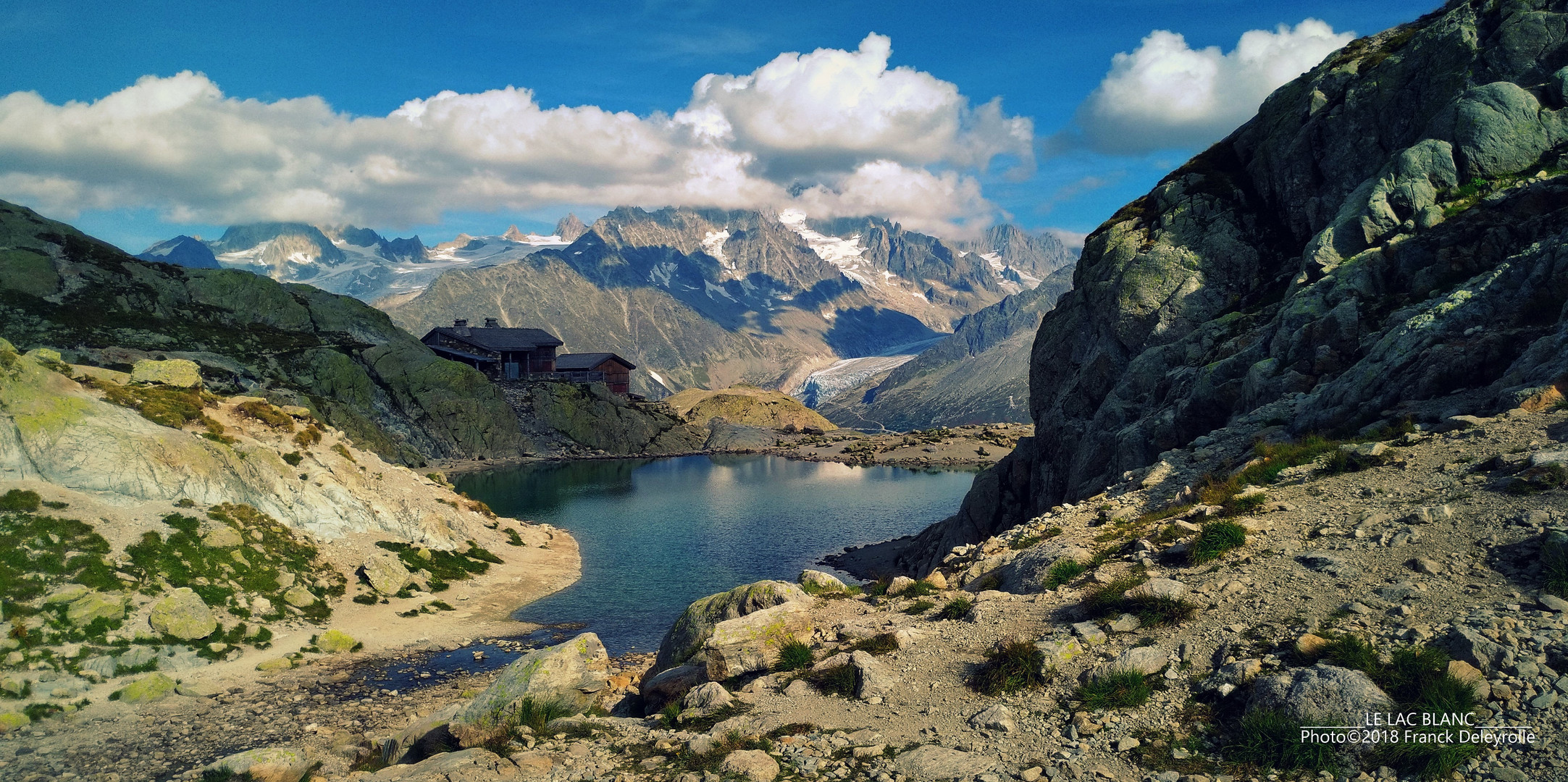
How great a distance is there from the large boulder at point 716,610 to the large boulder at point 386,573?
31.1 m

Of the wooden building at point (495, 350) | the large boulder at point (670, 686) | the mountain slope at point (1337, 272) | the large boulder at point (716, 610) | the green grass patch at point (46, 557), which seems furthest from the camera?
the wooden building at point (495, 350)

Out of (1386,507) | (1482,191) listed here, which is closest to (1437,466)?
(1386,507)

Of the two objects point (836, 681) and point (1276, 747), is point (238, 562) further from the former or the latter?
point (1276, 747)

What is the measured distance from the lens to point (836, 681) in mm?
17172

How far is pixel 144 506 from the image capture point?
133 ft

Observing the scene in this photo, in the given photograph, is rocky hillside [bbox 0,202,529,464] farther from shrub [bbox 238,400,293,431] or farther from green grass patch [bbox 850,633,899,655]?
green grass patch [bbox 850,633,899,655]

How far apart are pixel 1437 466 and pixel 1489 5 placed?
42.7 meters

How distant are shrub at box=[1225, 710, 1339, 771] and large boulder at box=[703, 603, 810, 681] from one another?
10.6 meters

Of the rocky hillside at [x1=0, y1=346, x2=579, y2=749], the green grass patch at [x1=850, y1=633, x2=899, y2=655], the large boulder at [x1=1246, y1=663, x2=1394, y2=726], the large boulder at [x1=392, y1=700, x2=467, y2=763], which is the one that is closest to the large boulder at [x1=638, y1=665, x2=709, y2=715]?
the green grass patch at [x1=850, y1=633, x2=899, y2=655]

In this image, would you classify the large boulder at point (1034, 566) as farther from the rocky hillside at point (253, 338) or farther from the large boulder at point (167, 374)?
the rocky hillside at point (253, 338)

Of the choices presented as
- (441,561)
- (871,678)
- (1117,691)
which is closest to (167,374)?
(441,561)

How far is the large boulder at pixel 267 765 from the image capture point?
67.2 ft

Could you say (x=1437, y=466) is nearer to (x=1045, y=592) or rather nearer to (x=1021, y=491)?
(x=1045, y=592)

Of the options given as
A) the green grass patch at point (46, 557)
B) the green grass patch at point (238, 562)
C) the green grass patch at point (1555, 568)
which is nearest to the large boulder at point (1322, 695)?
the green grass patch at point (1555, 568)
